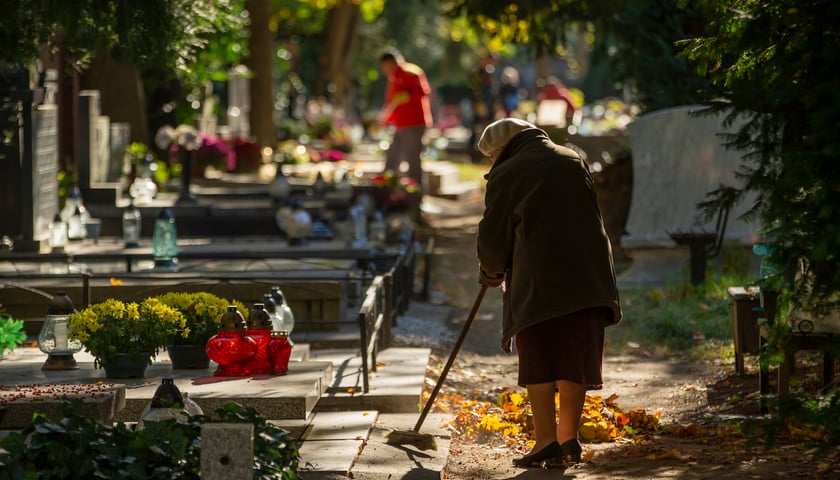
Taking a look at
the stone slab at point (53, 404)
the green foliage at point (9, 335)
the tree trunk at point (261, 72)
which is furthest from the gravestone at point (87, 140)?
the stone slab at point (53, 404)

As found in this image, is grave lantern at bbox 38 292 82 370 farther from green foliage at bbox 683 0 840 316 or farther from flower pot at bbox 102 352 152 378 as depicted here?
green foliage at bbox 683 0 840 316

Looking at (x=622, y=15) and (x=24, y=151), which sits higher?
(x=622, y=15)

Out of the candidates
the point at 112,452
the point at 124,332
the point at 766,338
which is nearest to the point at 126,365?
the point at 124,332

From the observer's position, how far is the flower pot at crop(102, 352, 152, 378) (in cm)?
795

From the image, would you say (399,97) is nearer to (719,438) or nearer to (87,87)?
(87,87)

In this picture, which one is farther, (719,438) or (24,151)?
(24,151)

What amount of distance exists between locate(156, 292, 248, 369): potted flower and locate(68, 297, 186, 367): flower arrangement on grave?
0.25 feet

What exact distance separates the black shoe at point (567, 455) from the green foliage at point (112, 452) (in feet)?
6.79

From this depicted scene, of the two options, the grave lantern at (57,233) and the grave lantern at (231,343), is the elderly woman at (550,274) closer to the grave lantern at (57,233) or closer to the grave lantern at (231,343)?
the grave lantern at (231,343)

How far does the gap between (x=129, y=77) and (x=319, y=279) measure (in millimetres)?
10473

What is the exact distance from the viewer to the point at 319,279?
1115cm

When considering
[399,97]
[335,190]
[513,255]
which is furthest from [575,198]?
[399,97]

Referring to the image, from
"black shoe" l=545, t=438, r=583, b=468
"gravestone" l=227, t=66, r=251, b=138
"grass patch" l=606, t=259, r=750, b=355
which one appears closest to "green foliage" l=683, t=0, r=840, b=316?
"black shoe" l=545, t=438, r=583, b=468

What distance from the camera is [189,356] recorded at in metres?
8.27
